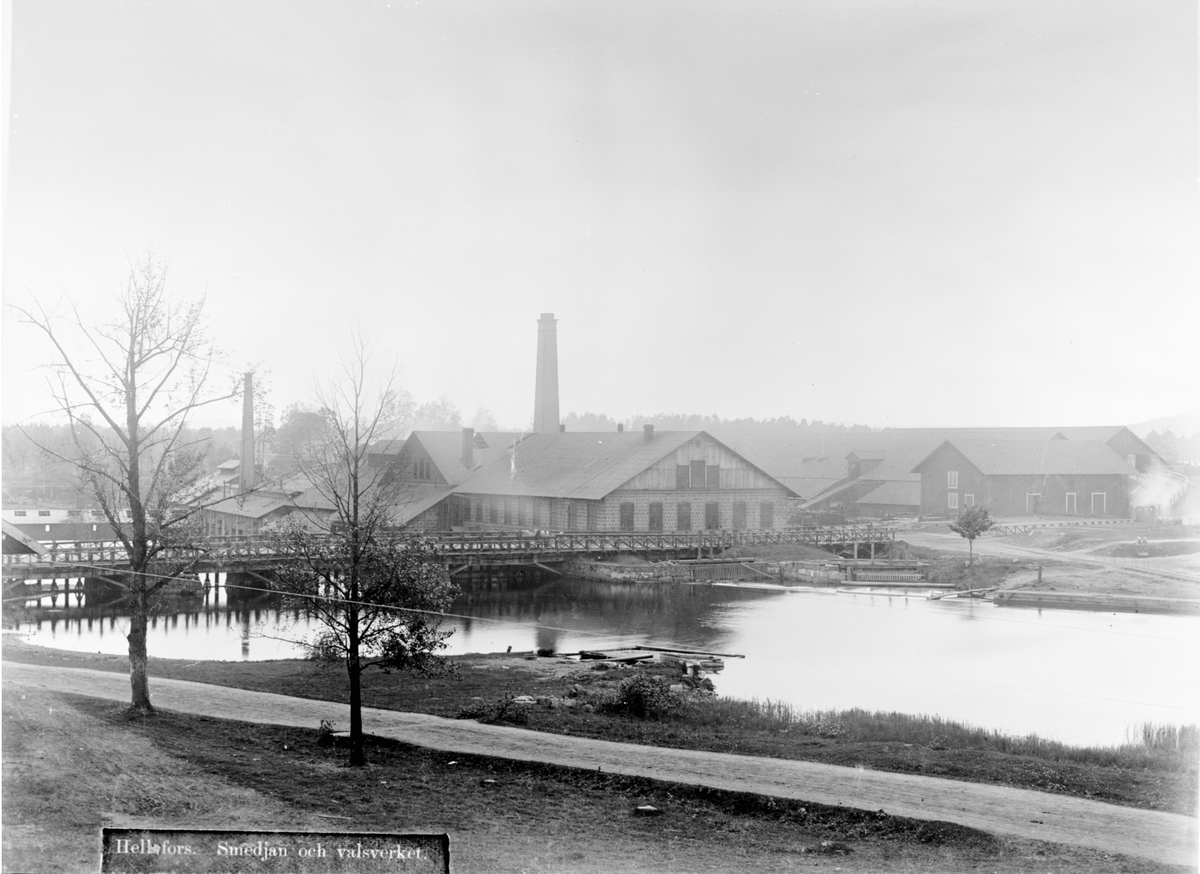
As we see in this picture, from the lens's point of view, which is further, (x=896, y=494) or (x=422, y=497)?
(x=896, y=494)

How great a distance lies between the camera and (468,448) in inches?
2020

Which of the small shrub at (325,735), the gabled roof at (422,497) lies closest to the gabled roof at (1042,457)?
the gabled roof at (422,497)

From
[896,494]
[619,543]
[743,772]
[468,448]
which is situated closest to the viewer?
[743,772]

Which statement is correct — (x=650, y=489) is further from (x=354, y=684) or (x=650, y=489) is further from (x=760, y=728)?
(x=354, y=684)

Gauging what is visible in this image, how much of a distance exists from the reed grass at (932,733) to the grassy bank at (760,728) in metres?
0.03

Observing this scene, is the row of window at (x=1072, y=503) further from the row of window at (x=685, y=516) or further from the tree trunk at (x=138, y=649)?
the tree trunk at (x=138, y=649)

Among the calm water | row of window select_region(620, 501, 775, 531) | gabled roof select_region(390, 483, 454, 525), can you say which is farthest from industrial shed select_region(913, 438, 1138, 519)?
gabled roof select_region(390, 483, 454, 525)

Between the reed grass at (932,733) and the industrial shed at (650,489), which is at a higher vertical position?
the industrial shed at (650,489)

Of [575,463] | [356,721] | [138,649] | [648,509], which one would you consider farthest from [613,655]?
[575,463]

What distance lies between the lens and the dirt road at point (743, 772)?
36.7 ft

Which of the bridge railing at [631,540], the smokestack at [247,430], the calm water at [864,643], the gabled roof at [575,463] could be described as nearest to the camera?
the smokestack at [247,430]

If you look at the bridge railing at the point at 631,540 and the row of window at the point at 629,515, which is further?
the row of window at the point at 629,515

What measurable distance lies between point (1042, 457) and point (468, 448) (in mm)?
30107

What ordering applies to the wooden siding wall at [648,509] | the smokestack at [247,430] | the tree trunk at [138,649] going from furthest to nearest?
the wooden siding wall at [648,509] < the smokestack at [247,430] < the tree trunk at [138,649]
